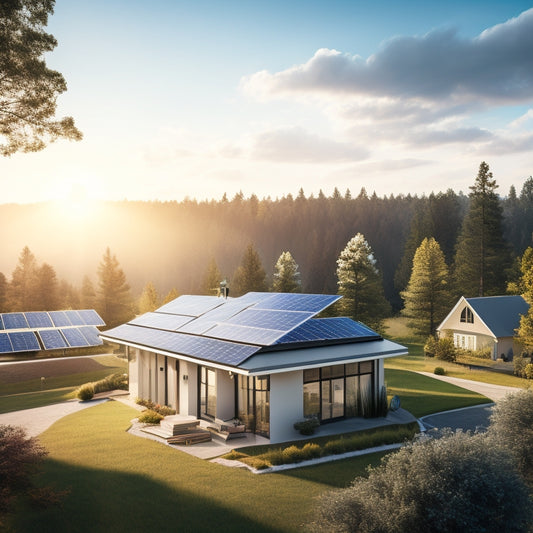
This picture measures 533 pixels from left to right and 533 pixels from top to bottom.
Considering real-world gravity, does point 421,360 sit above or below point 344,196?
below

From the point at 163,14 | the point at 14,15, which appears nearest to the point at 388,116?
the point at 163,14

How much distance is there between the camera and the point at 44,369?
38.1 m

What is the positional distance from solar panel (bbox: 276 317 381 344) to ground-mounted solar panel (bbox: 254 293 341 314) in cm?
81

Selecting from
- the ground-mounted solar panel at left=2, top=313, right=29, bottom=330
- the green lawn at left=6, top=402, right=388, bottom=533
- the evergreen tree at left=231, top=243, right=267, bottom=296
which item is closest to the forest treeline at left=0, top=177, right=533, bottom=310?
the evergreen tree at left=231, top=243, right=267, bottom=296

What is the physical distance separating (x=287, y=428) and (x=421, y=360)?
1086 inches

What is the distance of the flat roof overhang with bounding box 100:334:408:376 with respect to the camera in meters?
19.9

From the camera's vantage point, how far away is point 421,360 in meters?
45.0

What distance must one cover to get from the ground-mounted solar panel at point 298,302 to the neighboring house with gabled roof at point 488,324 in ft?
79.3

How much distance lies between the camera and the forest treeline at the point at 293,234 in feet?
289

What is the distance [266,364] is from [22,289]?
59940 mm

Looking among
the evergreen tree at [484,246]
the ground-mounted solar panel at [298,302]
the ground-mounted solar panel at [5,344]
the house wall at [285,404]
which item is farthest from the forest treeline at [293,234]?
the house wall at [285,404]

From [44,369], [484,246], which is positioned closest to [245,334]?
[44,369]

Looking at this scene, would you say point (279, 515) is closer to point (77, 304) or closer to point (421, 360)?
point (421, 360)

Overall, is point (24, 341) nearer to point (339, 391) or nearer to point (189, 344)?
point (189, 344)
